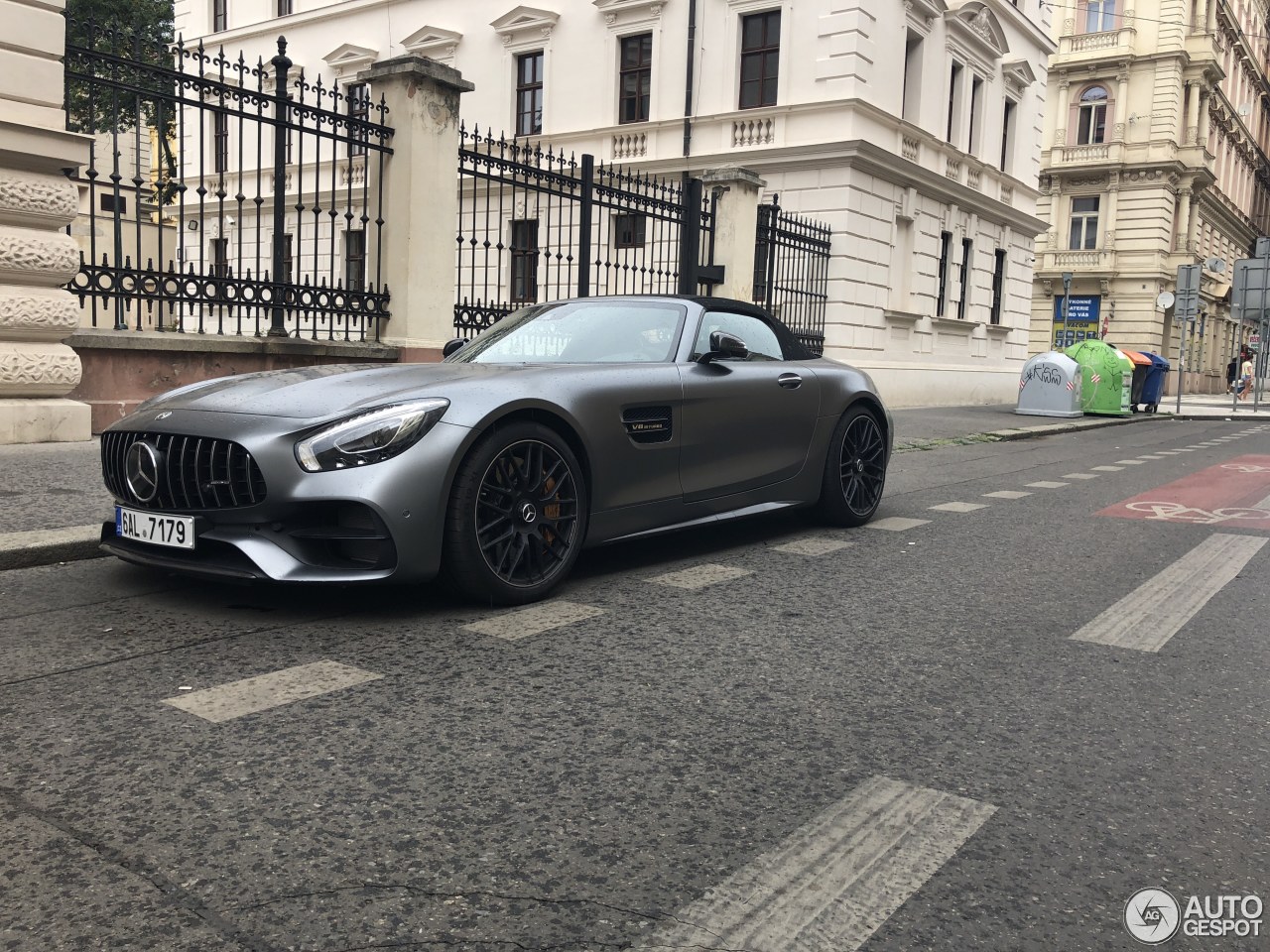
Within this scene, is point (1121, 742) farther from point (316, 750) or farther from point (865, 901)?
point (316, 750)

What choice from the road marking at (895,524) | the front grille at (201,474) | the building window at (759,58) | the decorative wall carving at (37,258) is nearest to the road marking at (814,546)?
the road marking at (895,524)

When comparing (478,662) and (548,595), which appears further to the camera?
(548,595)

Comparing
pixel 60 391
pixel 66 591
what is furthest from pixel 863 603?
pixel 60 391

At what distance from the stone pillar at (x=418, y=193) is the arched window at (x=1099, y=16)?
40.9 m

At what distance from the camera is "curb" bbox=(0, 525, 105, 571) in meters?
4.80

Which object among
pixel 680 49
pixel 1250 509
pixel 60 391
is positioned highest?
pixel 680 49

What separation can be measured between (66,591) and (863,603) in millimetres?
3255

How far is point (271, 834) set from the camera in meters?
2.34

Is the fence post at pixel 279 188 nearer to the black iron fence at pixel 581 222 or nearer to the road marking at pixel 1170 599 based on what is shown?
the black iron fence at pixel 581 222

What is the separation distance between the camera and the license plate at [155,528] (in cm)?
406

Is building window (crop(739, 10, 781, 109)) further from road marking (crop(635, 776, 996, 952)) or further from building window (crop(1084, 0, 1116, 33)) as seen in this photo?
building window (crop(1084, 0, 1116, 33))

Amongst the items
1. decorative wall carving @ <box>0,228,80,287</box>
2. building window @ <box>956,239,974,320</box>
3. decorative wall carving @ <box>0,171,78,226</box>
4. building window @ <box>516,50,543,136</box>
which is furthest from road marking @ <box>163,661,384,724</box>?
building window @ <box>956,239,974,320</box>

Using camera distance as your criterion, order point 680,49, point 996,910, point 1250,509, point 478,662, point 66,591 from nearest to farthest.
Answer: point 996,910 < point 478,662 < point 66,591 < point 1250,509 < point 680,49

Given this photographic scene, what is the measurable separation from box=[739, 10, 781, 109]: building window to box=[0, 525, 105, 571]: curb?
19.0 m
